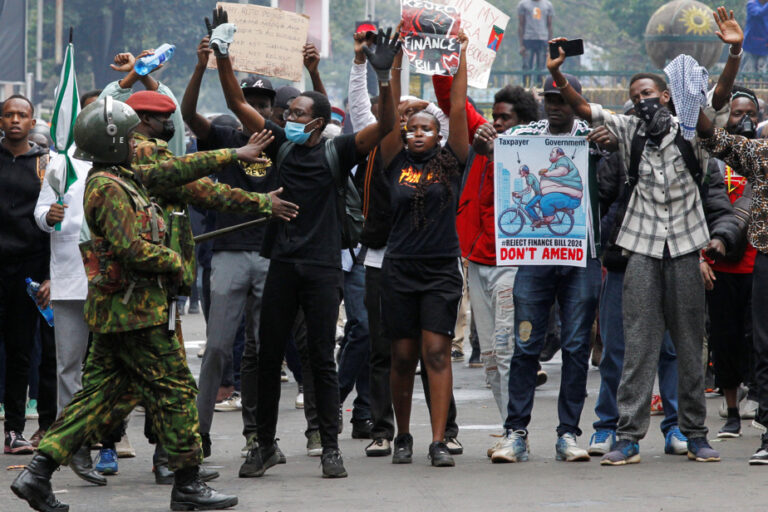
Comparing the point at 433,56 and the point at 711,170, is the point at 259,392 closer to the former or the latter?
the point at 433,56

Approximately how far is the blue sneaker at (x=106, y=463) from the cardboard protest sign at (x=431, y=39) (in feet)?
9.35

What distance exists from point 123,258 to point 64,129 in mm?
2000

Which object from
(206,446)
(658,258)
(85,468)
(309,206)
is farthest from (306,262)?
(658,258)

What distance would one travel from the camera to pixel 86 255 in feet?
20.3

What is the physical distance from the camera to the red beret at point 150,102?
681cm

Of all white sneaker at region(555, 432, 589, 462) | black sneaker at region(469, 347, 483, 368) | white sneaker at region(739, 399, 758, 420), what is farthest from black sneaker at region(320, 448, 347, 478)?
black sneaker at region(469, 347, 483, 368)

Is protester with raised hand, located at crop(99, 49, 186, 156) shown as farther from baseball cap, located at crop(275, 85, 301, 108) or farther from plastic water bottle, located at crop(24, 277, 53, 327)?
baseball cap, located at crop(275, 85, 301, 108)

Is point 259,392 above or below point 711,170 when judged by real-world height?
below

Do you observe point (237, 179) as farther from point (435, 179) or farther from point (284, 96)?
point (284, 96)

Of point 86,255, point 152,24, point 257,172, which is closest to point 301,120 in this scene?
point 257,172

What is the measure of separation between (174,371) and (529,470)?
2.15 meters

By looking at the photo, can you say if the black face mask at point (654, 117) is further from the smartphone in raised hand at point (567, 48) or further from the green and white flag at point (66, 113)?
the green and white flag at point (66, 113)

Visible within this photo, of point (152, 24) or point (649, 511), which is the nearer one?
point (649, 511)

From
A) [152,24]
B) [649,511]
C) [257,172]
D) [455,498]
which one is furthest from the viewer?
[152,24]
